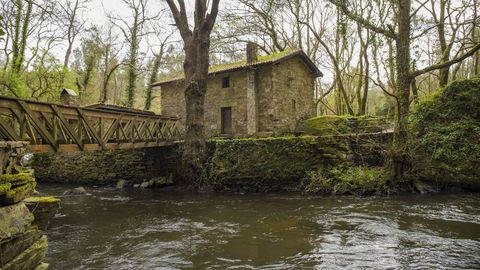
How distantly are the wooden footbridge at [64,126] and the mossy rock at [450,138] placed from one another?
31.8 feet

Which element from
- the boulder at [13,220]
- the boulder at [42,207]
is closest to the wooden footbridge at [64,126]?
the boulder at [42,207]

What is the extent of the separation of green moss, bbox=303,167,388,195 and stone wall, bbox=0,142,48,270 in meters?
8.94

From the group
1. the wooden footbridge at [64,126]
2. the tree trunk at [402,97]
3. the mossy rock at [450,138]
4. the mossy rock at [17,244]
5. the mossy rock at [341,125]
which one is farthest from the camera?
the mossy rock at [341,125]

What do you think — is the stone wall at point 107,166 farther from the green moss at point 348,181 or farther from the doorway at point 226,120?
the green moss at point 348,181

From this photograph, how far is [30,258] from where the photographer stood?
3498 millimetres

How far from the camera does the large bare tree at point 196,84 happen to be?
12.9 m

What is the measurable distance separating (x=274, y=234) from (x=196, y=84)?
8.12 meters

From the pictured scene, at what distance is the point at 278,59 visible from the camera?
1700cm

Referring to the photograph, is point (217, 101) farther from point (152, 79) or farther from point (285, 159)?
point (285, 159)

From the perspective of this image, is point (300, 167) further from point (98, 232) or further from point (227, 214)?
point (98, 232)

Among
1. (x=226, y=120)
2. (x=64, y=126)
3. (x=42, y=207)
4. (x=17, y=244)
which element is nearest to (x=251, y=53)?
(x=226, y=120)

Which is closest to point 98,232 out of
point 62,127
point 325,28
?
point 62,127

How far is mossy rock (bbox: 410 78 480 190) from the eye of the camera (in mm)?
10258

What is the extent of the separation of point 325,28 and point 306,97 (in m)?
6.78
